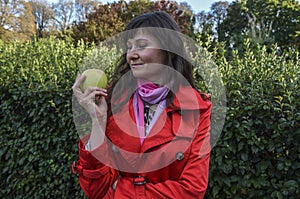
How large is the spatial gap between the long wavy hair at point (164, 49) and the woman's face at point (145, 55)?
29mm

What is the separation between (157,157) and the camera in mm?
1411

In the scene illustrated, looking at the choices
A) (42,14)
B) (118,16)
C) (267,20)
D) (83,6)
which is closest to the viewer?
(118,16)

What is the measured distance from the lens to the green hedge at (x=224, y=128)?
2.46m

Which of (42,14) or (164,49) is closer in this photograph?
(164,49)

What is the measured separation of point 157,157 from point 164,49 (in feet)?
1.52

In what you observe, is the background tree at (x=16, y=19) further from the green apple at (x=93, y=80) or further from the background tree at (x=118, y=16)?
the green apple at (x=93, y=80)

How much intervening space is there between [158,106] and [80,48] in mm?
2961

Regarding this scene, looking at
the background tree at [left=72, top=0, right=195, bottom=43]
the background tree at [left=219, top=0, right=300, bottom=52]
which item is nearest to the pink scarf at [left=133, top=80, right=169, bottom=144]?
the background tree at [left=72, top=0, right=195, bottom=43]

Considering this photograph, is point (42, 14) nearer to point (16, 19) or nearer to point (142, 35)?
point (16, 19)

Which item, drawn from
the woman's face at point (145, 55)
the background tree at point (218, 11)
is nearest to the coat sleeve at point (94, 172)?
the woman's face at point (145, 55)

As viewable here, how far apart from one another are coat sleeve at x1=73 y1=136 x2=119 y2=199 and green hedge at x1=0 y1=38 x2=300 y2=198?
122 centimetres

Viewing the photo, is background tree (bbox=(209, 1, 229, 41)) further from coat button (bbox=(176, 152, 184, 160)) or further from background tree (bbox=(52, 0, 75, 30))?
coat button (bbox=(176, 152, 184, 160))

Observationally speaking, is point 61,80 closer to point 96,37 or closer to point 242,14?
point 96,37

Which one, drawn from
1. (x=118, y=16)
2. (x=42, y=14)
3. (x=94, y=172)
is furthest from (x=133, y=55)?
(x=42, y=14)
